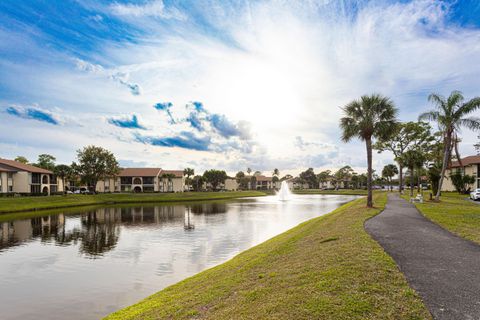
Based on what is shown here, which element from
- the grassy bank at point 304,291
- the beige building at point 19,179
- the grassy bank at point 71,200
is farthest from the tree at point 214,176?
the grassy bank at point 304,291

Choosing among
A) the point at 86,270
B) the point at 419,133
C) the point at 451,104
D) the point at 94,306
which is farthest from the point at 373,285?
the point at 419,133

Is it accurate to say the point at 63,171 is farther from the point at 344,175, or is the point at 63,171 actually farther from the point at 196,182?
the point at 344,175

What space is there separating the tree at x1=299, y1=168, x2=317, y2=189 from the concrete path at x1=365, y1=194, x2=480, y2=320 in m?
169

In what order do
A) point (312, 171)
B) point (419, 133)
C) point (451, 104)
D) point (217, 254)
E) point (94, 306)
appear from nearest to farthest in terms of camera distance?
point (94, 306), point (217, 254), point (451, 104), point (419, 133), point (312, 171)

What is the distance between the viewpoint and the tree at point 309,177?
182375 mm

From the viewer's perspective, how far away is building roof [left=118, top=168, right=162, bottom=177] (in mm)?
123875

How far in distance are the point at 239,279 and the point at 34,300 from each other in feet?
30.1

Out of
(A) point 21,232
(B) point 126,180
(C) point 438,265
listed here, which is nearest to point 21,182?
(B) point 126,180

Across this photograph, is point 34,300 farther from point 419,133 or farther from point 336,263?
point 419,133

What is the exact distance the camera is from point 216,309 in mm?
8312

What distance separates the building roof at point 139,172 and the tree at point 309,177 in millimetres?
93040

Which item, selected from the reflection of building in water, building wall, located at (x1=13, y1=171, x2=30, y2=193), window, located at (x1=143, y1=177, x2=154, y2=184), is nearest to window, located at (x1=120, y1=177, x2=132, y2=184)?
window, located at (x1=143, y1=177, x2=154, y2=184)

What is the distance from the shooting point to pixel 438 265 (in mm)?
9750

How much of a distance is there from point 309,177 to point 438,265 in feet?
584
